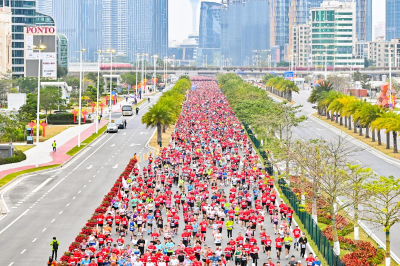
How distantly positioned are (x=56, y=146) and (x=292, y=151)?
3639cm

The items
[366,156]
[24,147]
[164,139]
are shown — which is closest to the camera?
[366,156]

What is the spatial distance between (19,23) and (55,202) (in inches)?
5402

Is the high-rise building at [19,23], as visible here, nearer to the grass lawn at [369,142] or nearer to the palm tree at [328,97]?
the palm tree at [328,97]

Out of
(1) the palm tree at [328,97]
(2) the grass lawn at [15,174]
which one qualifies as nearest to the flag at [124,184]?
(2) the grass lawn at [15,174]

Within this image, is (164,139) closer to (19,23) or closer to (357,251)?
(357,251)

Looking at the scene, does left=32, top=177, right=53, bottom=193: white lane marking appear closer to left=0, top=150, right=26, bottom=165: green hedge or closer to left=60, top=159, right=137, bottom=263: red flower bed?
left=60, top=159, right=137, bottom=263: red flower bed

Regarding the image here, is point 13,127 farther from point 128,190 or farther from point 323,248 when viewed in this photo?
point 323,248

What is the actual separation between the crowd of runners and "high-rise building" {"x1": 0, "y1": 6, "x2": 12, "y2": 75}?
107 meters

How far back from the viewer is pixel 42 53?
460ft

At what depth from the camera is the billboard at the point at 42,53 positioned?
137m

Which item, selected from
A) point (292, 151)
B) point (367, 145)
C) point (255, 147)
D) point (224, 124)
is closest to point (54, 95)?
point (224, 124)

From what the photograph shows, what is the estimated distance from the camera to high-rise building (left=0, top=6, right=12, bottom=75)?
163m

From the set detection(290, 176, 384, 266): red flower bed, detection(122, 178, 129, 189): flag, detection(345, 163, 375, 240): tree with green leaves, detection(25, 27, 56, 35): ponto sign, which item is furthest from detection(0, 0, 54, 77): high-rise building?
detection(345, 163, 375, 240): tree with green leaves

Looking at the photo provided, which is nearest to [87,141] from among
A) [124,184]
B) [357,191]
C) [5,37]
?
[124,184]
